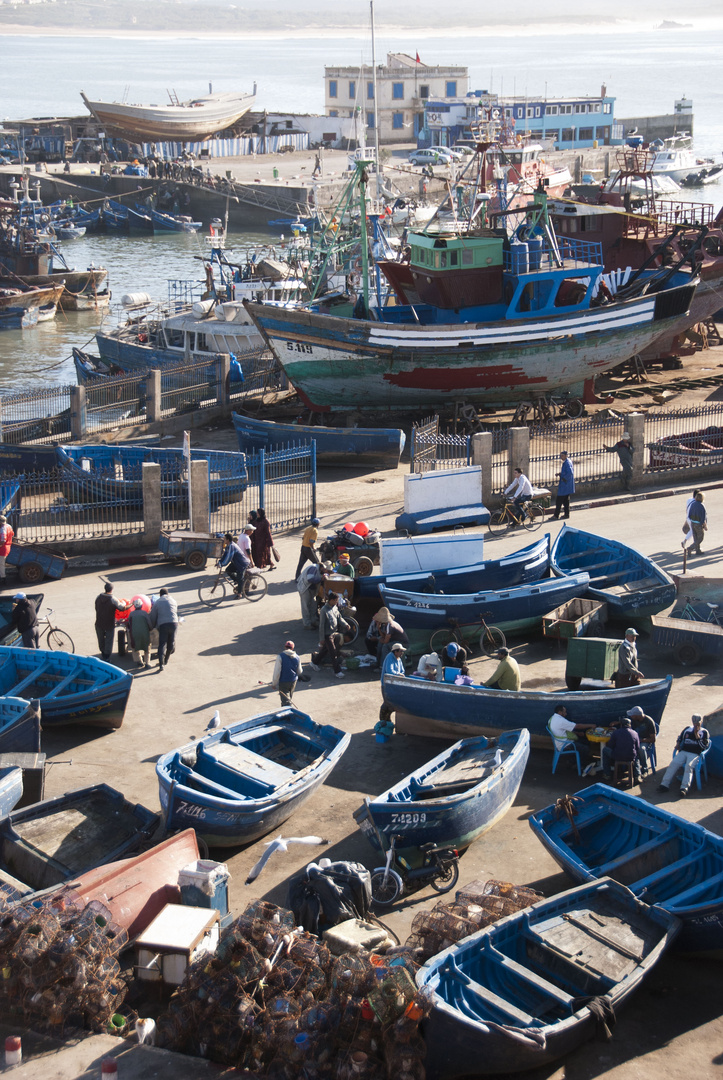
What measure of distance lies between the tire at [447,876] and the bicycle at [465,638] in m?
5.04

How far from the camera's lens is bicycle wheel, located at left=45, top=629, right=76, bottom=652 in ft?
55.1

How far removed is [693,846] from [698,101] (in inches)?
7952

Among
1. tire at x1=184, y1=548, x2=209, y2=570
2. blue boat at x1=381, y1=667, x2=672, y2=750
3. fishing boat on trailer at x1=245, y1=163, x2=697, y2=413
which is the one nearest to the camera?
blue boat at x1=381, y1=667, x2=672, y2=750

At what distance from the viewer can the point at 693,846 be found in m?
10.9

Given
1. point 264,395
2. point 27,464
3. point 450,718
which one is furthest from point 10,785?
point 264,395

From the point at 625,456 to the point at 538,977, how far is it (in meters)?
15.9

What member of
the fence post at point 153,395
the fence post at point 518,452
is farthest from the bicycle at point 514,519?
the fence post at point 153,395

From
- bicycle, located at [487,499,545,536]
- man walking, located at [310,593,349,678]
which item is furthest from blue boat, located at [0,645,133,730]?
bicycle, located at [487,499,545,536]

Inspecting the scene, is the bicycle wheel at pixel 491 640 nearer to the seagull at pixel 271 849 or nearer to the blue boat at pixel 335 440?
the seagull at pixel 271 849

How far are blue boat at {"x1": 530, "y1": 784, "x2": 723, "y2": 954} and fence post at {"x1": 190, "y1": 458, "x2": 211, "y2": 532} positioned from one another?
36.6 ft

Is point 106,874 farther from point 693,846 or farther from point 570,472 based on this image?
Answer: point 570,472

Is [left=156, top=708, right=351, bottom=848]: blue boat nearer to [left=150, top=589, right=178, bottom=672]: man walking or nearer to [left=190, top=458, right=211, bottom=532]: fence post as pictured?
[left=150, top=589, right=178, bottom=672]: man walking

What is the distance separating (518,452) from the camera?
22844mm

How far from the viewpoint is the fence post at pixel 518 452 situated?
74.4ft
